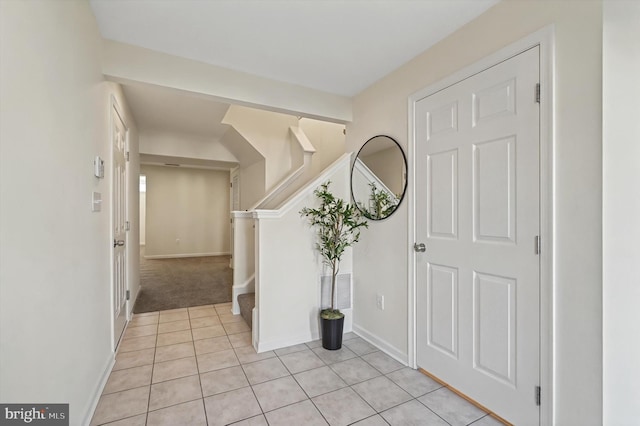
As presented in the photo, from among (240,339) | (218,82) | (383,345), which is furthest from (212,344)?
(218,82)

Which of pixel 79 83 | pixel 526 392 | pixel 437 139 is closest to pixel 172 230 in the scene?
pixel 79 83

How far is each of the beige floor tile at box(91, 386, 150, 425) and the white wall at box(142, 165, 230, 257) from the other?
622 centimetres

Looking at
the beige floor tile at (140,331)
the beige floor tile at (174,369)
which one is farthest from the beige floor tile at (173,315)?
the beige floor tile at (174,369)

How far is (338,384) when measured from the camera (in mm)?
2014

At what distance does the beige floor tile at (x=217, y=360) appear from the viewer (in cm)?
223

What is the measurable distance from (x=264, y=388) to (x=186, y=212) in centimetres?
662

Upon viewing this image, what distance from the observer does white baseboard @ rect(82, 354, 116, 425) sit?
1.61m

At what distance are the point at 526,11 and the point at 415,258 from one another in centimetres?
159

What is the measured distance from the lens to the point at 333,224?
2.69 meters

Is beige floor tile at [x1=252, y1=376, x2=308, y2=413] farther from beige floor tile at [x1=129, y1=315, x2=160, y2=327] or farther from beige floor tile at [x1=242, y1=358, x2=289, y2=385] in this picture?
beige floor tile at [x1=129, y1=315, x2=160, y2=327]

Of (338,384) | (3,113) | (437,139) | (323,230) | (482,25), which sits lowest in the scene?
(338,384)

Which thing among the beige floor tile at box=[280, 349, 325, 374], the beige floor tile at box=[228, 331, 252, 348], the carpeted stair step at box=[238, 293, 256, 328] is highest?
the carpeted stair step at box=[238, 293, 256, 328]

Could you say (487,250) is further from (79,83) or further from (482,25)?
(79,83)
